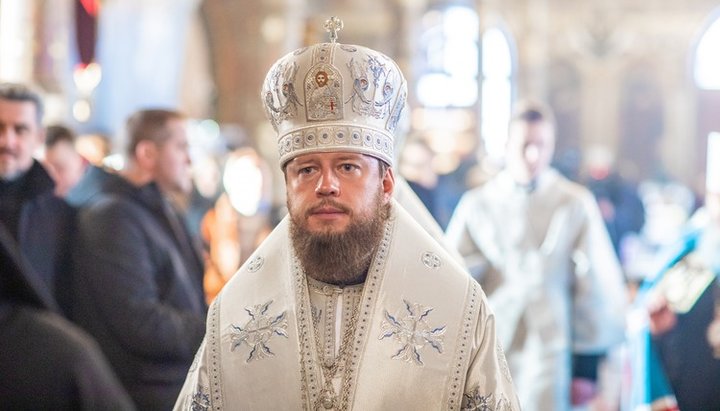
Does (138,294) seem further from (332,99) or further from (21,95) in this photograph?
(332,99)

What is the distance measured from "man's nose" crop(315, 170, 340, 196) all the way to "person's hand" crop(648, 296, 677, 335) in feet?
11.5

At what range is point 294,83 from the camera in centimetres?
366

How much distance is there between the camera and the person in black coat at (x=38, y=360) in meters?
3.82

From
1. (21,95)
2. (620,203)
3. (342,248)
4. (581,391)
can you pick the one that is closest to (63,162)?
(21,95)

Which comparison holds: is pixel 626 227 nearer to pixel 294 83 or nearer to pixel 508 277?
pixel 508 277

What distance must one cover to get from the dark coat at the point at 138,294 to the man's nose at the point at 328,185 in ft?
7.10

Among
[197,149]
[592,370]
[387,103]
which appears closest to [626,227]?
[197,149]

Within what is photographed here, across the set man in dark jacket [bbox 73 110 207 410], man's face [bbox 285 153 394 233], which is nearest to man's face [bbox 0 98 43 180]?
man in dark jacket [bbox 73 110 207 410]

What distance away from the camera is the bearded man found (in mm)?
3539

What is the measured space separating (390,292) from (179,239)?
8.04 feet

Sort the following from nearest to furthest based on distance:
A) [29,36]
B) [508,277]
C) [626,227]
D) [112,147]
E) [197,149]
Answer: [508,277] < [112,147] < [29,36] < [197,149] < [626,227]

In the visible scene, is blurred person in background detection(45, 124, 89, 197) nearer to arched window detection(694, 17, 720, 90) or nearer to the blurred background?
the blurred background

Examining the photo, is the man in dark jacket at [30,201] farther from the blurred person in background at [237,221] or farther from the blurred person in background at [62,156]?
the blurred person in background at [237,221]

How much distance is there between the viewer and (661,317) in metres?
6.68
